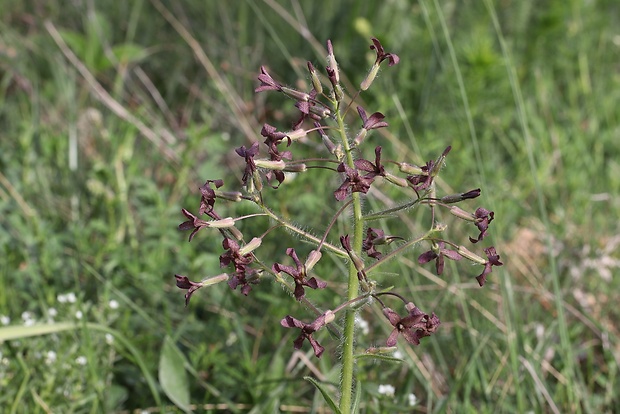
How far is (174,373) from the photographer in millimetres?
2979

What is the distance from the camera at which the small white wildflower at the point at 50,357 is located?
2.94m

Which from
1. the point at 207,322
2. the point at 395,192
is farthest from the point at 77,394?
the point at 395,192

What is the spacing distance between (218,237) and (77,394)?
1023mm

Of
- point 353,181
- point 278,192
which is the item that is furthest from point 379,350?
point 278,192

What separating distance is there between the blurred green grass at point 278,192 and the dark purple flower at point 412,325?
2.91 ft

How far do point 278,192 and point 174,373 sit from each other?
3.78 feet

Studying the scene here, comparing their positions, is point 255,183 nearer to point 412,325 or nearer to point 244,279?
point 244,279

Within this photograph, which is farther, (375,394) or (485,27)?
(485,27)

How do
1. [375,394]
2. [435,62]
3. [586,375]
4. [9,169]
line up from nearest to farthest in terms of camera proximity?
1. [375,394]
2. [586,375]
3. [9,169]
4. [435,62]

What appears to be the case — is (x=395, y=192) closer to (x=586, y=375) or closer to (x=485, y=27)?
(x=586, y=375)

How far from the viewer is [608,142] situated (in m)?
5.13

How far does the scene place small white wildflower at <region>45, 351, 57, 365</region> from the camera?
9.63 feet

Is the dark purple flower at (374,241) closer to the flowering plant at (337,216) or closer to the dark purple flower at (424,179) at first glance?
the flowering plant at (337,216)

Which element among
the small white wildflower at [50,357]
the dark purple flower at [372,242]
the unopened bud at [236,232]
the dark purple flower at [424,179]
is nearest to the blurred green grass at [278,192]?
the small white wildflower at [50,357]
